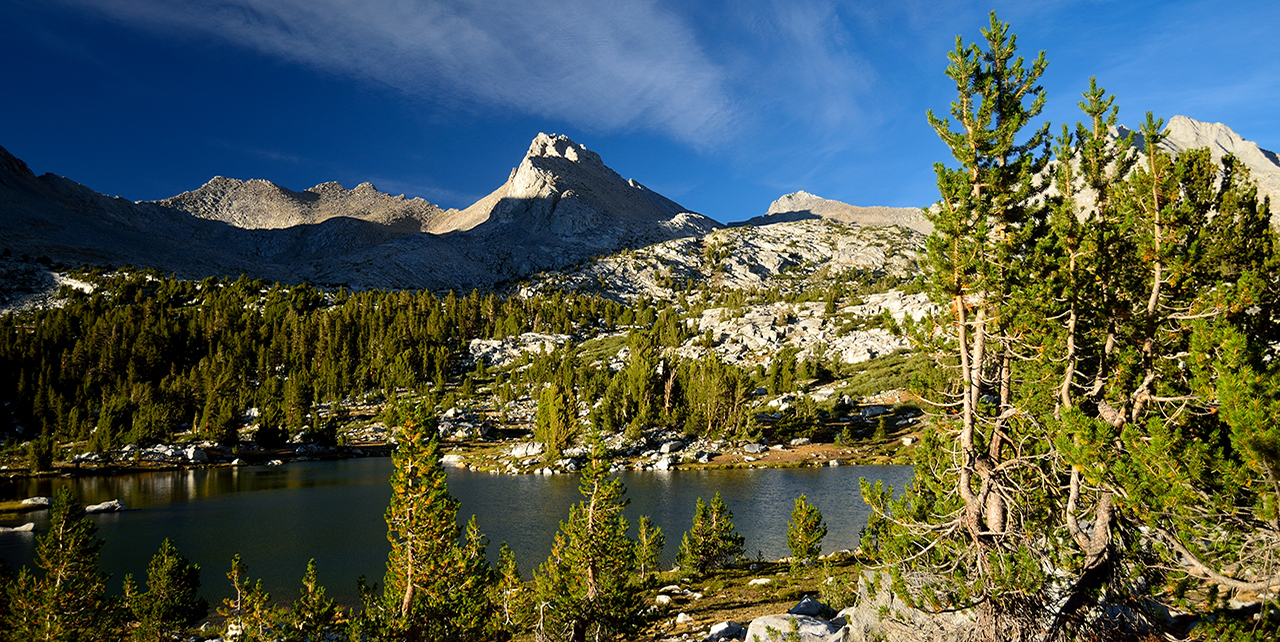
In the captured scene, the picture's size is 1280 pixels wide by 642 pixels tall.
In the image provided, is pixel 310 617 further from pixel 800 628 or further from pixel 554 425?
pixel 554 425

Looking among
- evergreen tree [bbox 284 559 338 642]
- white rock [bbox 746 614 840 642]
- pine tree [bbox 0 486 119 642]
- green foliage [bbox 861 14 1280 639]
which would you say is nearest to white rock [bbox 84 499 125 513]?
pine tree [bbox 0 486 119 642]

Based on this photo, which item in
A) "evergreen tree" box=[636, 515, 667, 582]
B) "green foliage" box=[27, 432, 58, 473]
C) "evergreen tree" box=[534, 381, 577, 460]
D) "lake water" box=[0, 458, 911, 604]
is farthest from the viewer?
"evergreen tree" box=[534, 381, 577, 460]

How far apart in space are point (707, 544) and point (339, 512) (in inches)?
1329

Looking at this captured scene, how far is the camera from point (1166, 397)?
11.2m

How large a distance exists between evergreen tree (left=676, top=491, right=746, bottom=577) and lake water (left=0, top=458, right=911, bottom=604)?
4.32 metres

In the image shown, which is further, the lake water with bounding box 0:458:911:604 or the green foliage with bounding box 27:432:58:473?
the green foliage with bounding box 27:432:58:473

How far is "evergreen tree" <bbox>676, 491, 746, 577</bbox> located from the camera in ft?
94.1

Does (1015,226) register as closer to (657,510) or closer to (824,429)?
(657,510)

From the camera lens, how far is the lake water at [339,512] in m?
34.3

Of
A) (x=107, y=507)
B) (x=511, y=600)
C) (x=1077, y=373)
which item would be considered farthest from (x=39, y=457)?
(x=1077, y=373)

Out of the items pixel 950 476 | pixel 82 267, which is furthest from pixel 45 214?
pixel 950 476

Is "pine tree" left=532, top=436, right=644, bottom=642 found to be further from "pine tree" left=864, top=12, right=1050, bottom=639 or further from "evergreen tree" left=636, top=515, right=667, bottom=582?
"pine tree" left=864, top=12, right=1050, bottom=639

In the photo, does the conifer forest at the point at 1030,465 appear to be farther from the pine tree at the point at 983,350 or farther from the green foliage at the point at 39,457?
the green foliage at the point at 39,457

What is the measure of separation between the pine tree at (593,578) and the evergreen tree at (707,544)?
9.44m
